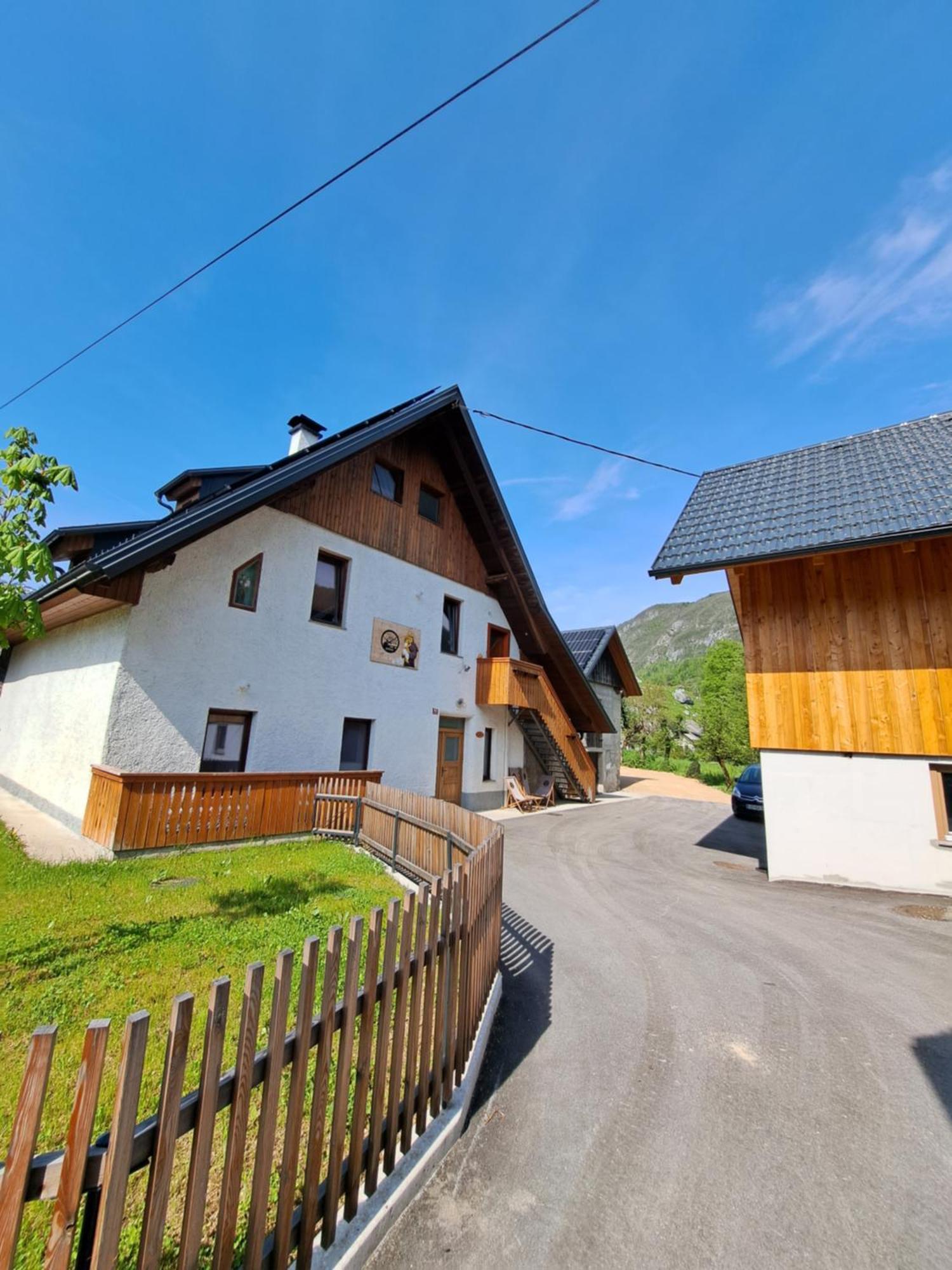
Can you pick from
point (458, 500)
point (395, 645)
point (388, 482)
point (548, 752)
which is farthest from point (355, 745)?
point (548, 752)

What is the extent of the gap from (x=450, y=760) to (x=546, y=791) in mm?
5534

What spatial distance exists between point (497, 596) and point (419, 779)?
6.95 m

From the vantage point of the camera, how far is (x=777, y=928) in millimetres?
6738

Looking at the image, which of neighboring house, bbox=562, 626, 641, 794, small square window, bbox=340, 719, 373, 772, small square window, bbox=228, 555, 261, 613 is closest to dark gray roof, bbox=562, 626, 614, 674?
neighboring house, bbox=562, 626, 641, 794

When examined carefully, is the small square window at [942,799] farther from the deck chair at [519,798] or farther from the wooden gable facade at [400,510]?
the wooden gable facade at [400,510]

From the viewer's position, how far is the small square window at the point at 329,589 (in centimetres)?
1273

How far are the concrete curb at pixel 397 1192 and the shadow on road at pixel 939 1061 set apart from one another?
313 cm

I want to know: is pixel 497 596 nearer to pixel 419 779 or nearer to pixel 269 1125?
pixel 419 779

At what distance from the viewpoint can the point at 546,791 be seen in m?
20.0

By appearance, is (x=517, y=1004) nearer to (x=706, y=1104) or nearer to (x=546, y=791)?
(x=706, y=1104)

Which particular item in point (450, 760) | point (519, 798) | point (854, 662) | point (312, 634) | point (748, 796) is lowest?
point (519, 798)

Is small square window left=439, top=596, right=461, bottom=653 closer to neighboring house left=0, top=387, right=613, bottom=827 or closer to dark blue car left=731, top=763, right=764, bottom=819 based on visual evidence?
neighboring house left=0, top=387, right=613, bottom=827

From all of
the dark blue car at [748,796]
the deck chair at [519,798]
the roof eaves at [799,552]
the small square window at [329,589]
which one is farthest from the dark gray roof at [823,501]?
the deck chair at [519,798]

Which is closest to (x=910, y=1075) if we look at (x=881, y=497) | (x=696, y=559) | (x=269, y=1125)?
(x=269, y=1125)
